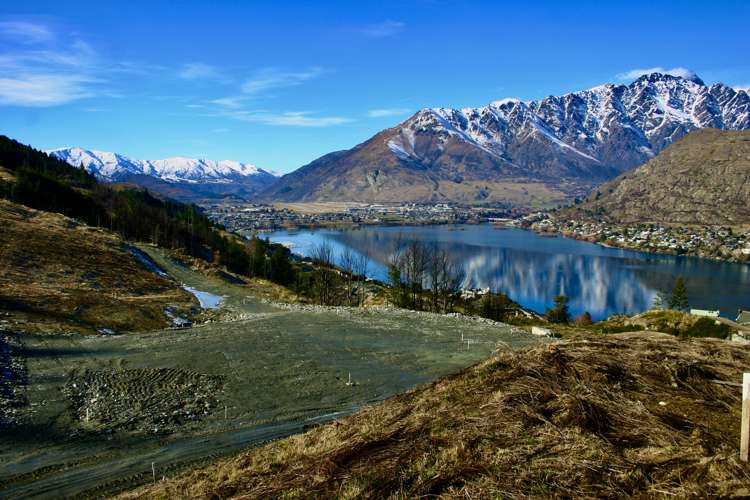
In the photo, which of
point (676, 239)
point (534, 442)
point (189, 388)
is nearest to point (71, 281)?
point (189, 388)

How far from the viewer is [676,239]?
14900 cm

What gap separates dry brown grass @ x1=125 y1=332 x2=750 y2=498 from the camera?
6840 millimetres

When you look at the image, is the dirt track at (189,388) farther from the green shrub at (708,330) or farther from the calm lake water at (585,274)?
the calm lake water at (585,274)

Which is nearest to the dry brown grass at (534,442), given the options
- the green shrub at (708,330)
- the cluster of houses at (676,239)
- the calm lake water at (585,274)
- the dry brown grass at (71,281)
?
the dry brown grass at (71,281)

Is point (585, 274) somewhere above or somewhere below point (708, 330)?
below

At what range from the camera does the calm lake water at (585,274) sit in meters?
80.4

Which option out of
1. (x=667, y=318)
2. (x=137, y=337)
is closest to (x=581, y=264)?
(x=667, y=318)

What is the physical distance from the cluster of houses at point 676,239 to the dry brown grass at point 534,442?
5263 inches

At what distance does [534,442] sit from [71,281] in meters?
35.5

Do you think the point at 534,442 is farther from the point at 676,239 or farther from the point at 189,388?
the point at 676,239

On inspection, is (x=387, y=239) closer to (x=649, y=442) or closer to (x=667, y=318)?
(x=667, y=318)

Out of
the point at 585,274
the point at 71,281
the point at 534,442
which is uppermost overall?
the point at 534,442

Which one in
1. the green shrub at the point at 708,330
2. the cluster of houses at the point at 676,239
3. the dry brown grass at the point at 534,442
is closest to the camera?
the dry brown grass at the point at 534,442

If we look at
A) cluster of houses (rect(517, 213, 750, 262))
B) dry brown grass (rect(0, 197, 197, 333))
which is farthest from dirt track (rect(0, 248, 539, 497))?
cluster of houses (rect(517, 213, 750, 262))
